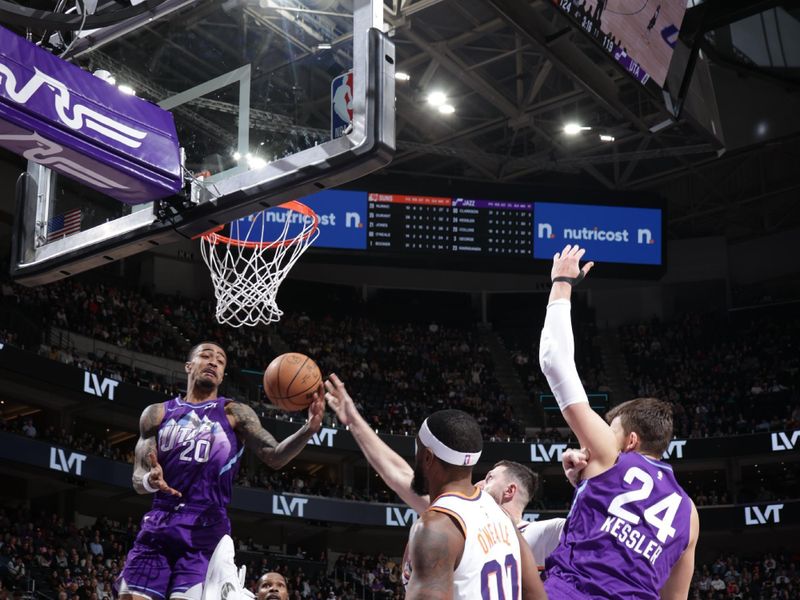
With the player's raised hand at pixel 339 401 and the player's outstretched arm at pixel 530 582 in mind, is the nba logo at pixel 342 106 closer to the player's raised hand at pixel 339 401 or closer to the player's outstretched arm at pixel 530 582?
the player's raised hand at pixel 339 401

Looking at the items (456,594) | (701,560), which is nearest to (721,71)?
(701,560)

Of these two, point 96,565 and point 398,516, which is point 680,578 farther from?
point 398,516

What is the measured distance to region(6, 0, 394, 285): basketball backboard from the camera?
625 centimetres

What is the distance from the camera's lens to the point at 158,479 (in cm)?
591

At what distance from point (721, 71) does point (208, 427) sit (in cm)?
2442

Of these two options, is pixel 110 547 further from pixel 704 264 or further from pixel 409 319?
pixel 704 264

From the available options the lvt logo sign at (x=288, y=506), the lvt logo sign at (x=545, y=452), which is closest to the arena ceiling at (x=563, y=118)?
the lvt logo sign at (x=545, y=452)

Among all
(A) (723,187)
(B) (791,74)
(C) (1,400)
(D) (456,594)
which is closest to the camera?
(D) (456,594)

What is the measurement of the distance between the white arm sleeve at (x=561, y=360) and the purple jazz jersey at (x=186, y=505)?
103 inches

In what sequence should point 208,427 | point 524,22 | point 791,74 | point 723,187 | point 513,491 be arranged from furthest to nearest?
1. point 723,187
2. point 791,74
3. point 524,22
4. point 208,427
5. point 513,491

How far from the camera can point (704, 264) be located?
108ft

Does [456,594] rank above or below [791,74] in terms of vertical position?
below

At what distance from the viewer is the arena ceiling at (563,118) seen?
766 inches

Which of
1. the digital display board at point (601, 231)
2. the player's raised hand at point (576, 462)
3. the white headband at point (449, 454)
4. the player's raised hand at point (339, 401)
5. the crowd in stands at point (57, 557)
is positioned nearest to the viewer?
the white headband at point (449, 454)
